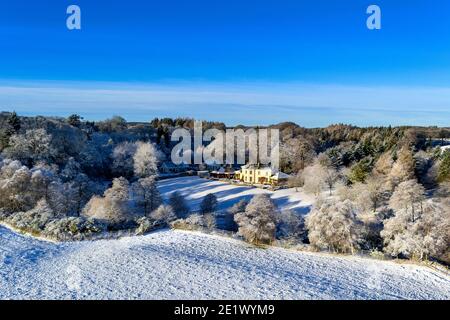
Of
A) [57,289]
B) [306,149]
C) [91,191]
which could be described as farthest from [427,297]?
[306,149]

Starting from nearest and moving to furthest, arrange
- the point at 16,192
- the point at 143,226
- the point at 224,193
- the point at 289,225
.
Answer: the point at 143,226
the point at 289,225
the point at 16,192
the point at 224,193

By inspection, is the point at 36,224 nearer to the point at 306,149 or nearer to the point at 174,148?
the point at 306,149

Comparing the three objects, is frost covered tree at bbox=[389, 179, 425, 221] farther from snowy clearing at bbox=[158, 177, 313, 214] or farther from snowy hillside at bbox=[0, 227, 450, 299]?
snowy hillside at bbox=[0, 227, 450, 299]

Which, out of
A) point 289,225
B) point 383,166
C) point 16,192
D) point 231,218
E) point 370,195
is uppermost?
point 383,166

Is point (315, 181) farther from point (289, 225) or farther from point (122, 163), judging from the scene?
point (122, 163)

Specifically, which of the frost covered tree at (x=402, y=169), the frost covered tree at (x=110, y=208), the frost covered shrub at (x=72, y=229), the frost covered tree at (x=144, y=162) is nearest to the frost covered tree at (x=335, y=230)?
the frost covered tree at (x=110, y=208)

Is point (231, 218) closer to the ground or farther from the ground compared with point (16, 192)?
closer to the ground

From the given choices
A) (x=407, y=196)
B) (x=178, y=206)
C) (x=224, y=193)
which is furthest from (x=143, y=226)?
(x=224, y=193)
